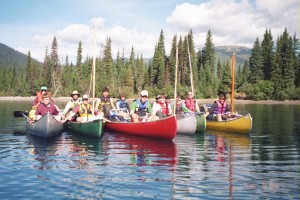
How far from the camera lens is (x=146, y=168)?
9.86 meters

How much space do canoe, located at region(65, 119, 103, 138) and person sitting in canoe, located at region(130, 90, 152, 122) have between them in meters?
1.84

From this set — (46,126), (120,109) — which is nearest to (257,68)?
(120,109)

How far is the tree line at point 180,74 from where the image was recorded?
74938 mm

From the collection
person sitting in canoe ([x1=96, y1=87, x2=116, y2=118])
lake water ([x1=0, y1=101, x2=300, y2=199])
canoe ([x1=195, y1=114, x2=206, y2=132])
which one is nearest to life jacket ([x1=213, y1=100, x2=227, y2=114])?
canoe ([x1=195, y1=114, x2=206, y2=132])

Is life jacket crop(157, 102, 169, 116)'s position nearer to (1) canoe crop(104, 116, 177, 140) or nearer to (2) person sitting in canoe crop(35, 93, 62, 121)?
(1) canoe crop(104, 116, 177, 140)

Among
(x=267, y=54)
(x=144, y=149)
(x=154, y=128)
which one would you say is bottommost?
(x=144, y=149)

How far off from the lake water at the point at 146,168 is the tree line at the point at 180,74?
5636 centimetres

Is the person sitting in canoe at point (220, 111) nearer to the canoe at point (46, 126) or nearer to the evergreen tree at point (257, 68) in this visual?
the canoe at point (46, 126)

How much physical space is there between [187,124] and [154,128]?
9.85 feet

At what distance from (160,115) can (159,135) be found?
1084 mm

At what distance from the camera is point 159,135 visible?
1523 centimetres

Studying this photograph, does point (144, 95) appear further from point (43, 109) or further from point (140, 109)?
point (43, 109)

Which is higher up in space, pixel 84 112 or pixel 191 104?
pixel 191 104

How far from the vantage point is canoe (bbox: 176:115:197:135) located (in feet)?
57.6
